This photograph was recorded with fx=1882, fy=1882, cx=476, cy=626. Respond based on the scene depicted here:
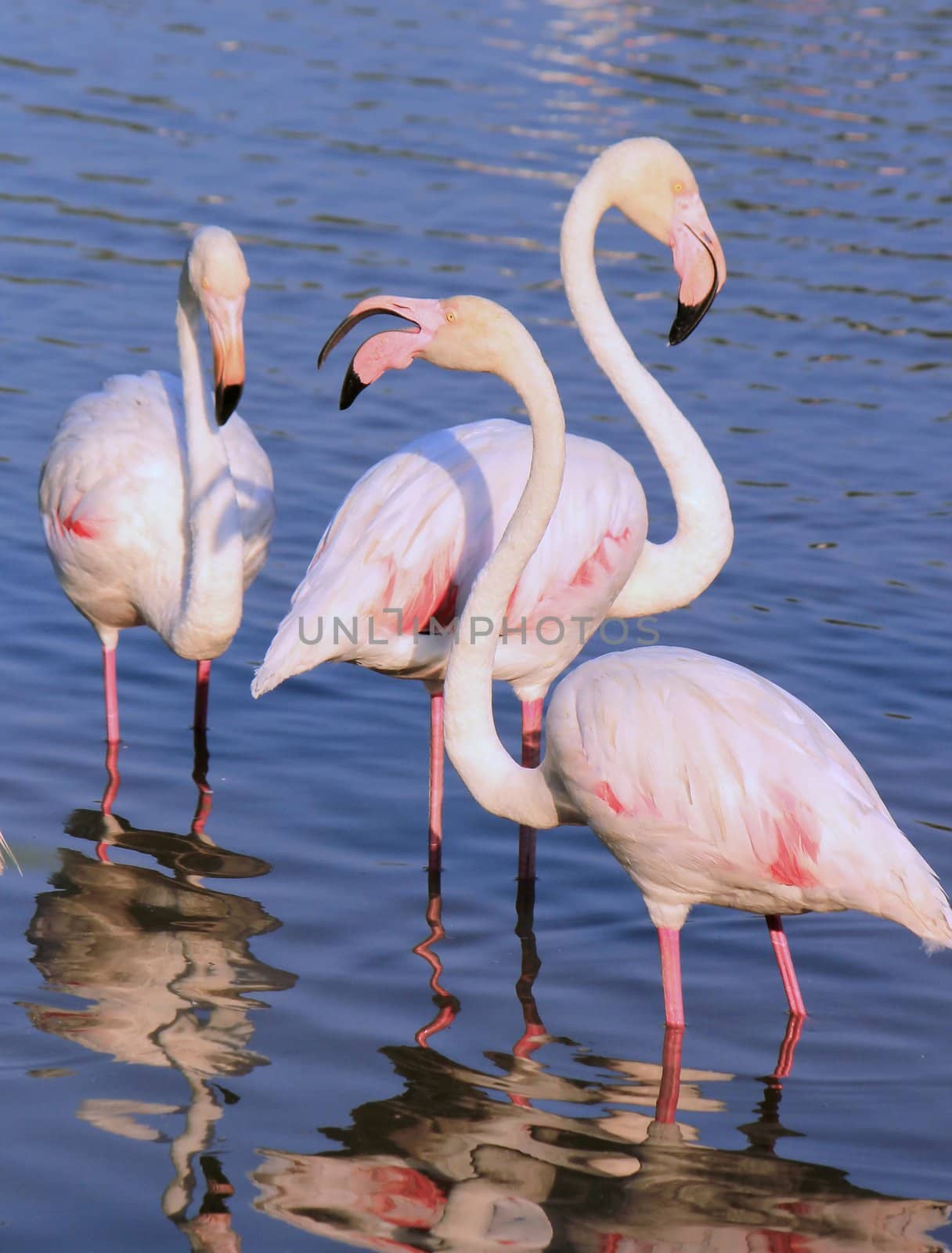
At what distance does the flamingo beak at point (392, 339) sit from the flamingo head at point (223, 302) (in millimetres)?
1251

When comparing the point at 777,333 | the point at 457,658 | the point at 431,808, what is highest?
the point at 777,333

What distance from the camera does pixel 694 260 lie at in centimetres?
626

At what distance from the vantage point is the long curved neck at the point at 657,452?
6.10 m

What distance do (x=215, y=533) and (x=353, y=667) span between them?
1296 millimetres

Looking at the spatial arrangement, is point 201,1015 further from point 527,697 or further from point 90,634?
point 90,634

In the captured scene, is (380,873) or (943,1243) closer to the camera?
(943,1243)

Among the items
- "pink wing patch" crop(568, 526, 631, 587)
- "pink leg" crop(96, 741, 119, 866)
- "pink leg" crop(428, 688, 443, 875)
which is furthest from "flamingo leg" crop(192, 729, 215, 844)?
"pink wing patch" crop(568, 526, 631, 587)

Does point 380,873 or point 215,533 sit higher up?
point 215,533

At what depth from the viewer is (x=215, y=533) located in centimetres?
611

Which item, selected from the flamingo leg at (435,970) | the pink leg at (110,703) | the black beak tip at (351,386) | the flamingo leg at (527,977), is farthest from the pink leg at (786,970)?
the pink leg at (110,703)

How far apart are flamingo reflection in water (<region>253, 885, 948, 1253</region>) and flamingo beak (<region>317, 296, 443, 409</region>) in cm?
169

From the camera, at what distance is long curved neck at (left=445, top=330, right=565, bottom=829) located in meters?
4.80

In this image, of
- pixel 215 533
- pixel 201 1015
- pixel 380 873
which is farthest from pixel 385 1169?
pixel 215 533

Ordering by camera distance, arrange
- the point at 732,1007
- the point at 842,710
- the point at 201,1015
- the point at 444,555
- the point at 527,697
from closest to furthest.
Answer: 1. the point at 201,1015
2. the point at 732,1007
3. the point at 444,555
4. the point at 527,697
5. the point at 842,710
